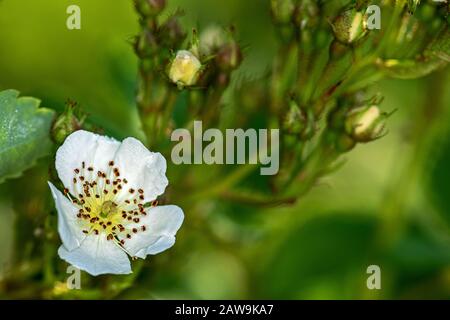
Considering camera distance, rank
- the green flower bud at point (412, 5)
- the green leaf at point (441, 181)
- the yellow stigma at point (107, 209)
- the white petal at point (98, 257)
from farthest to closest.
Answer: the green leaf at point (441, 181) < the yellow stigma at point (107, 209) < the green flower bud at point (412, 5) < the white petal at point (98, 257)

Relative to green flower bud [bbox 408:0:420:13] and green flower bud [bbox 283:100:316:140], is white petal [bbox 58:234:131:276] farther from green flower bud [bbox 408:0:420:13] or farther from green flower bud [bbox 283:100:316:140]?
green flower bud [bbox 408:0:420:13]

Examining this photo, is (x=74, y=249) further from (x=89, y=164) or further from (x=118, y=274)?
(x=89, y=164)

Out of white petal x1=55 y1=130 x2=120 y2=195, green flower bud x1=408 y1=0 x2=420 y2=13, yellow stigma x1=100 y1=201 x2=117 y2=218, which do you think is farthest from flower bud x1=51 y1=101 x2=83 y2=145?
green flower bud x1=408 y1=0 x2=420 y2=13

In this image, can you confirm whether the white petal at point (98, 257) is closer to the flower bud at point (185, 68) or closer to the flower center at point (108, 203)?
the flower center at point (108, 203)

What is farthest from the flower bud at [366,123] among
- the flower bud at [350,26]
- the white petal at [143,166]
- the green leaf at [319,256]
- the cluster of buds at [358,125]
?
the green leaf at [319,256]

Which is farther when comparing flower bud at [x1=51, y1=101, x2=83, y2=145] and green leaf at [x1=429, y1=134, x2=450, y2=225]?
green leaf at [x1=429, y1=134, x2=450, y2=225]

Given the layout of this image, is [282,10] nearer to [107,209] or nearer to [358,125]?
[358,125]

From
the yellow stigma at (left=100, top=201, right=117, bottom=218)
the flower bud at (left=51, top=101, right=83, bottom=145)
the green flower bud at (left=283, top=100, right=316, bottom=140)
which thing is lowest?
the yellow stigma at (left=100, top=201, right=117, bottom=218)
